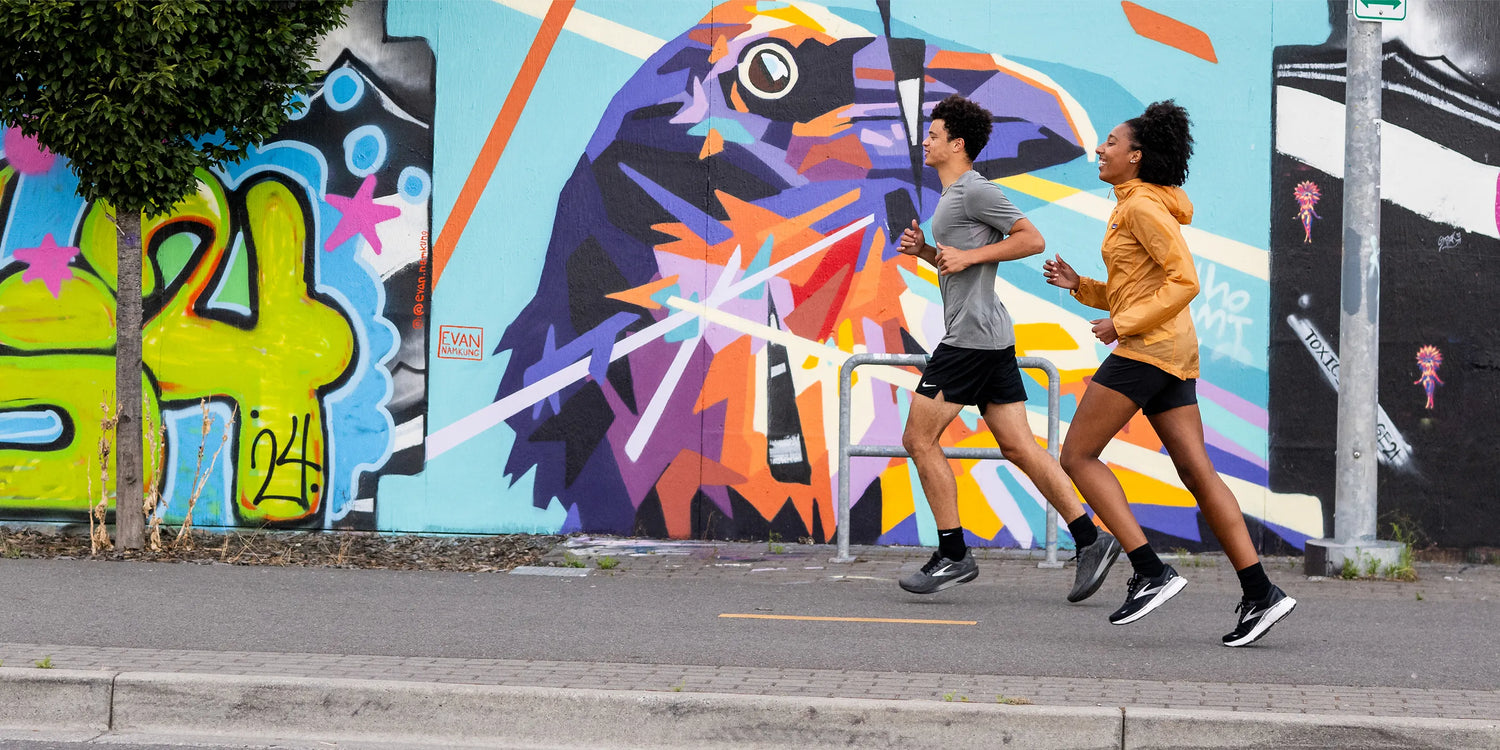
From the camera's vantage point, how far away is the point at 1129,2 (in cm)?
788

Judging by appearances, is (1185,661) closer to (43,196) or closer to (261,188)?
(261,188)

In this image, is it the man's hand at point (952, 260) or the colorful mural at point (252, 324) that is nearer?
the man's hand at point (952, 260)

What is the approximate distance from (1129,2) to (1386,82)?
1.41 metres

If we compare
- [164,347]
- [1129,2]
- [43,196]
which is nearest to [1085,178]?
[1129,2]

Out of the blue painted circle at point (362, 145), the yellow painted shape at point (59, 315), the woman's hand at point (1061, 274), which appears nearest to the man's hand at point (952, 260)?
the woman's hand at point (1061, 274)

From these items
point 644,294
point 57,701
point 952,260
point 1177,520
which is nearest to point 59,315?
point 644,294

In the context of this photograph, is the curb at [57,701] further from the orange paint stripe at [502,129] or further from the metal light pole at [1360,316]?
the metal light pole at [1360,316]

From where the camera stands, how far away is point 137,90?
22.8ft

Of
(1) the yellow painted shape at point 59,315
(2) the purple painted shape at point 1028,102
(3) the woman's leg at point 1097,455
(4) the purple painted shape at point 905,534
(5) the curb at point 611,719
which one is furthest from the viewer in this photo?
(1) the yellow painted shape at point 59,315

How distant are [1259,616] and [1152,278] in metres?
1.28

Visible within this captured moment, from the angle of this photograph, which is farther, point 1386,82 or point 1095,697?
point 1386,82

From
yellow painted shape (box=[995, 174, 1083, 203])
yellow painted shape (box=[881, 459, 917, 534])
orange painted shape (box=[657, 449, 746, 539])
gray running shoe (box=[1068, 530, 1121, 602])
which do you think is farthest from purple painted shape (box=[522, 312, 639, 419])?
gray running shoe (box=[1068, 530, 1121, 602])

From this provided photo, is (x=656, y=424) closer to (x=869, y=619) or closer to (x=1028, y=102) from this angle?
(x=869, y=619)

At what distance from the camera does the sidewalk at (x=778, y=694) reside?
412 centimetres
